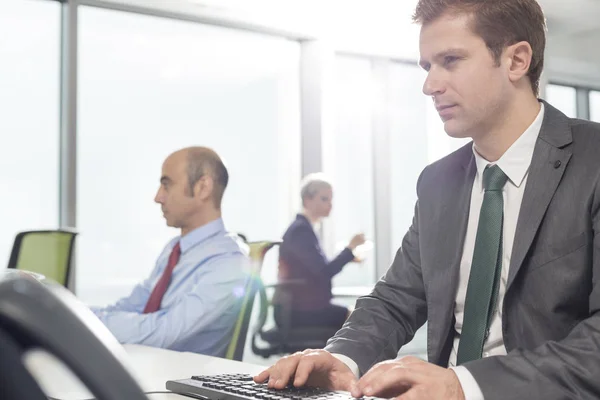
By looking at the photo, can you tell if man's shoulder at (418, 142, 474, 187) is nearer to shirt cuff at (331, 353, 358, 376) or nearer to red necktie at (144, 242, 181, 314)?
shirt cuff at (331, 353, 358, 376)

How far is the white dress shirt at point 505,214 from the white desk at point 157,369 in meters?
0.31

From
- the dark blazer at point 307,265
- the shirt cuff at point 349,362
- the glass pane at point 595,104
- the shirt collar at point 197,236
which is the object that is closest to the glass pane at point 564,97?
the glass pane at point 595,104

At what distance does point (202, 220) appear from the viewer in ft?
9.13

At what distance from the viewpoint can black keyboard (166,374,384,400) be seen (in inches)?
40.9

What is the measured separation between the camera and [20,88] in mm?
5113

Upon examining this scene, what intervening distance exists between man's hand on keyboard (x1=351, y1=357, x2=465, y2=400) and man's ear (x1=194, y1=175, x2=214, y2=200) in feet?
6.09

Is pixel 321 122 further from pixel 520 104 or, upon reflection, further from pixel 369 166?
pixel 520 104

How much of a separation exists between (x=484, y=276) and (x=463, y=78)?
15.0 inches

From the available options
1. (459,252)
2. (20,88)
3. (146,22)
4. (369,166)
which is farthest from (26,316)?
(369,166)

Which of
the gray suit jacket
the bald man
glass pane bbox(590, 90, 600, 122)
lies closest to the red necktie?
the bald man

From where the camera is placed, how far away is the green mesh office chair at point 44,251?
125 inches

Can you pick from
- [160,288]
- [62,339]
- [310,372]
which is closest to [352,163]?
[160,288]

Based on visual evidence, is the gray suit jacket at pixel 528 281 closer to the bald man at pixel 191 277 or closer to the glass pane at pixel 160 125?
the bald man at pixel 191 277

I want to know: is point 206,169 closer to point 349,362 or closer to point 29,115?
point 349,362
